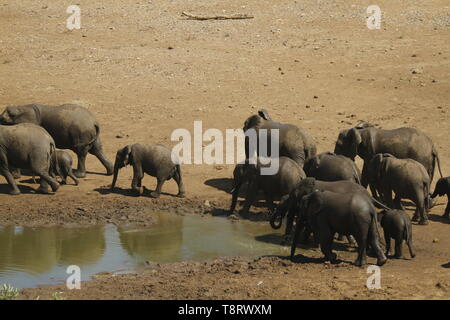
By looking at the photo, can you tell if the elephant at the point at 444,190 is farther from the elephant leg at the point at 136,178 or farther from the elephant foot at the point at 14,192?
the elephant foot at the point at 14,192

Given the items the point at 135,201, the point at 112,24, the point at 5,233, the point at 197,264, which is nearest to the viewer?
the point at 197,264

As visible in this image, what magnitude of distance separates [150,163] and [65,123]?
243cm

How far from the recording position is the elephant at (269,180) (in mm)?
17797

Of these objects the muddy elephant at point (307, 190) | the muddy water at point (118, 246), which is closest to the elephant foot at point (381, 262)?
the muddy elephant at point (307, 190)

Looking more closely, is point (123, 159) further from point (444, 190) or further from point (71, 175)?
point (444, 190)

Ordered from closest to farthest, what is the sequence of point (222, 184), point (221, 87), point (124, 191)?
point (124, 191) → point (222, 184) → point (221, 87)

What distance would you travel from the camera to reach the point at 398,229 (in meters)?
15.5

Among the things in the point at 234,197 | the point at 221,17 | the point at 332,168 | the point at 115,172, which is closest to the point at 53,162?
the point at 115,172

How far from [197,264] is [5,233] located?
3851 millimetres

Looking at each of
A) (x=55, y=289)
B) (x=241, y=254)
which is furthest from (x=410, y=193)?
(x=55, y=289)

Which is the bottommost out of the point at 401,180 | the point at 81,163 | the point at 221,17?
the point at 81,163

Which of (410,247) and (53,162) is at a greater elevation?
(53,162)

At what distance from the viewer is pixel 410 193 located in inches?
703

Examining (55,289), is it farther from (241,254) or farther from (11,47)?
(11,47)
